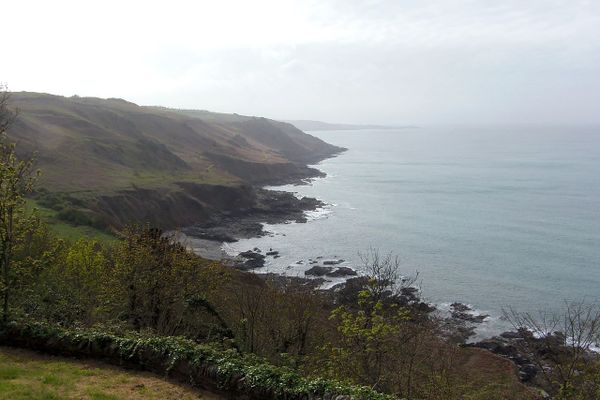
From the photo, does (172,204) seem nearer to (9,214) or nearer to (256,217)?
(256,217)

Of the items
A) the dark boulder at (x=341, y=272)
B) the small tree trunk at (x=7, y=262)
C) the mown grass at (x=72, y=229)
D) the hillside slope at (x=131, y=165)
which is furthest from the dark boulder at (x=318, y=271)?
the small tree trunk at (x=7, y=262)

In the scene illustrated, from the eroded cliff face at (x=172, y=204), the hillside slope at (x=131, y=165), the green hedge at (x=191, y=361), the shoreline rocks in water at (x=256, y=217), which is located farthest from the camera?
the shoreline rocks in water at (x=256, y=217)

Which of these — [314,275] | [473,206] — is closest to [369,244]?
[314,275]

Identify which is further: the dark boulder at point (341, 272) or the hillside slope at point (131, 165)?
the hillside slope at point (131, 165)

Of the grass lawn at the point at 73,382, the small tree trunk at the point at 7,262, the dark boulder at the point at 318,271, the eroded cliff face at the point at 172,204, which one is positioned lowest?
the dark boulder at the point at 318,271

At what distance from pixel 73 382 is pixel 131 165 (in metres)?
95.1

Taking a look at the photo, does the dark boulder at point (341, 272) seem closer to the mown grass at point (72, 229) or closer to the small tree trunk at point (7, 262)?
the mown grass at point (72, 229)

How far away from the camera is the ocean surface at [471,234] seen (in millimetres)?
56656

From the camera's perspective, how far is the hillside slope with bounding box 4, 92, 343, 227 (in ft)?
255

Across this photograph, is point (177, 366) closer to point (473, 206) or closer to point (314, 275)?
point (314, 275)

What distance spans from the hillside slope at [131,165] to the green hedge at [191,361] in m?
48.3

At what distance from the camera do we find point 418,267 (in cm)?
6450

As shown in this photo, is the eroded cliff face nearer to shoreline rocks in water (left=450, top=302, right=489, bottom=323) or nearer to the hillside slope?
the hillside slope

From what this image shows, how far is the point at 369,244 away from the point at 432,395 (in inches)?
2365
